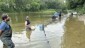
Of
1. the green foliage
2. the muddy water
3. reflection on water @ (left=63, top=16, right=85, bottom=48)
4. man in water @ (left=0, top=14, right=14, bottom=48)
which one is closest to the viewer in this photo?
man in water @ (left=0, top=14, right=14, bottom=48)

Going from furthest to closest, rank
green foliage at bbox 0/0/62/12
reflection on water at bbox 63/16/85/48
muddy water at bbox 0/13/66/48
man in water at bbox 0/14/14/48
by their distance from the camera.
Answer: green foliage at bbox 0/0/62/12 < muddy water at bbox 0/13/66/48 < reflection on water at bbox 63/16/85/48 < man in water at bbox 0/14/14/48

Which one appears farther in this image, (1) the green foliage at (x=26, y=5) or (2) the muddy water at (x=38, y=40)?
(1) the green foliage at (x=26, y=5)

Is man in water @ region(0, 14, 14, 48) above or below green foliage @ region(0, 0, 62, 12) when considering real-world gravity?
above

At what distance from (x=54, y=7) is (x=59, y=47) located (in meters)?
117

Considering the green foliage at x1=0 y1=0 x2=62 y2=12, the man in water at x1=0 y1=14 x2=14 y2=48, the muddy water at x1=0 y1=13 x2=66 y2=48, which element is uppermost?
the man in water at x1=0 y1=14 x2=14 y2=48

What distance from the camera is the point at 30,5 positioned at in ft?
355

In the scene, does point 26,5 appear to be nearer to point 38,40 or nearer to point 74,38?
point 38,40

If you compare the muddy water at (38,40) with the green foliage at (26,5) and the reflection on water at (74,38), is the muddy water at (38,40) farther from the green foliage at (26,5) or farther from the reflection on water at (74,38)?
the green foliage at (26,5)

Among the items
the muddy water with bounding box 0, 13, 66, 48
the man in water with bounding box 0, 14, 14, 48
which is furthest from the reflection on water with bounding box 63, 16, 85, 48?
the man in water with bounding box 0, 14, 14, 48

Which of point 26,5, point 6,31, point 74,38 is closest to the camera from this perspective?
point 6,31

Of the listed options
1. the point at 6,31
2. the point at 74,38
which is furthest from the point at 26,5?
the point at 6,31

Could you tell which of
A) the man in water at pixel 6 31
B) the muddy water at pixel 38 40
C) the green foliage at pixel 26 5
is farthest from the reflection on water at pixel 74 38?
the green foliage at pixel 26 5

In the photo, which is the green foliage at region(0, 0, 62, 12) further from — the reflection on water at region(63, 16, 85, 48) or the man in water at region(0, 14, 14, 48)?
the man in water at region(0, 14, 14, 48)

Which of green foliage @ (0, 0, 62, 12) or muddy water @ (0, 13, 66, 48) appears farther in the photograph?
green foliage @ (0, 0, 62, 12)
